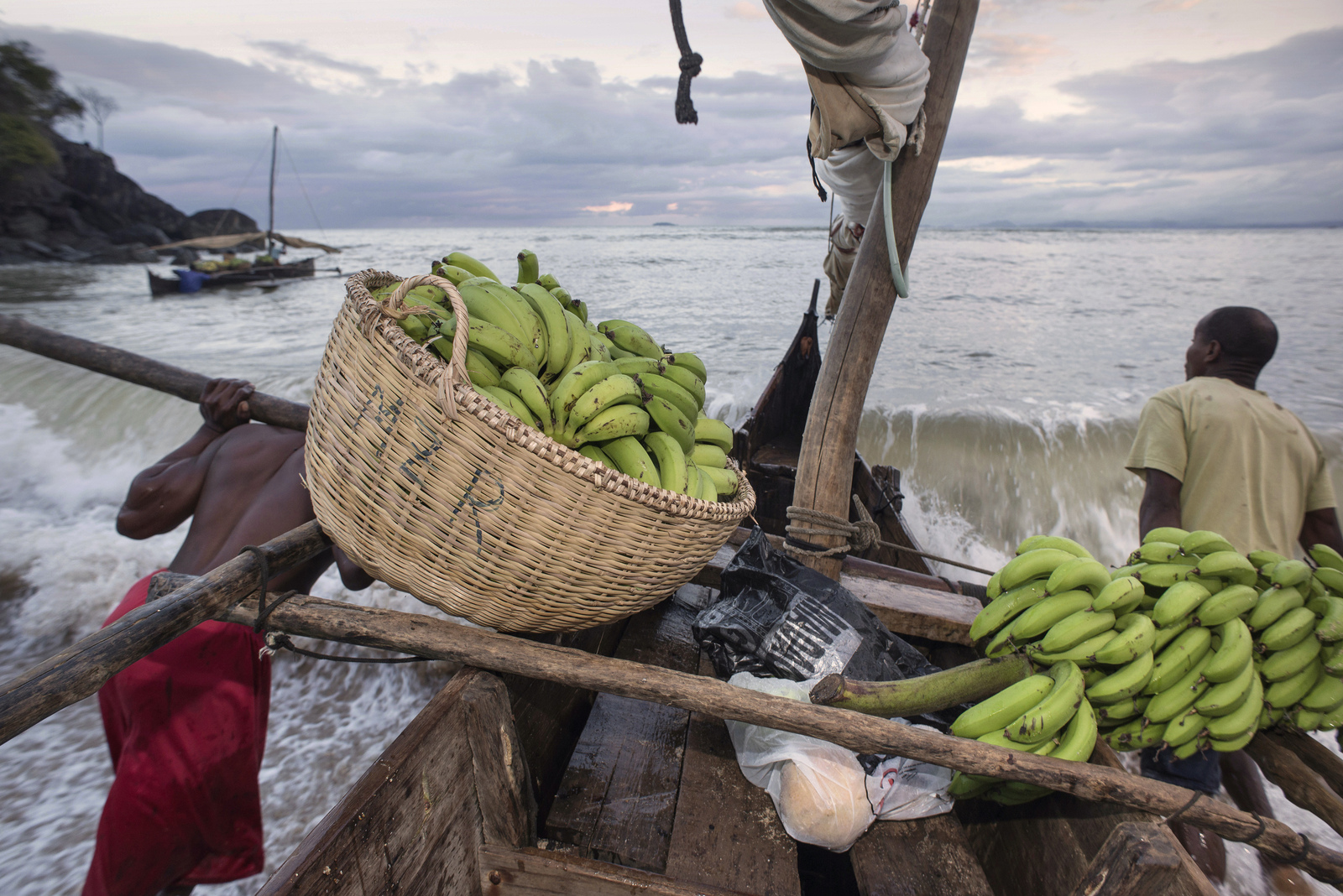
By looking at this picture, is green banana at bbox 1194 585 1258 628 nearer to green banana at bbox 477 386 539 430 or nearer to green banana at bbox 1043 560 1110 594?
green banana at bbox 1043 560 1110 594

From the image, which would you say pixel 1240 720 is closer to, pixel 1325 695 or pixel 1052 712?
pixel 1325 695

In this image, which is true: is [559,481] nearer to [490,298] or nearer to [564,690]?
[490,298]

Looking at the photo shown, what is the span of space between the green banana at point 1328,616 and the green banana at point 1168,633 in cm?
32

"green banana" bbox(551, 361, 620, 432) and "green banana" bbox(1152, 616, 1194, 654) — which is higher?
"green banana" bbox(551, 361, 620, 432)

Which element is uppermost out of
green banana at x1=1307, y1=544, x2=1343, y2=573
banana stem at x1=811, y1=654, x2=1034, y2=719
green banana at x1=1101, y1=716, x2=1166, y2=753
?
green banana at x1=1307, y1=544, x2=1343, y2=573

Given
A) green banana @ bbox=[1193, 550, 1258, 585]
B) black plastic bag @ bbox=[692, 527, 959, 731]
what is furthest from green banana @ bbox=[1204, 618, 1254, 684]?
black plastic bag @ bbox=[692, 527, 959, 731]

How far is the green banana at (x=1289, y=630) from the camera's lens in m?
1.54

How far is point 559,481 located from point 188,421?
28.7 feet

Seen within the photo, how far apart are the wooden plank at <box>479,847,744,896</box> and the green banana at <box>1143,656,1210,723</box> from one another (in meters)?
1.15

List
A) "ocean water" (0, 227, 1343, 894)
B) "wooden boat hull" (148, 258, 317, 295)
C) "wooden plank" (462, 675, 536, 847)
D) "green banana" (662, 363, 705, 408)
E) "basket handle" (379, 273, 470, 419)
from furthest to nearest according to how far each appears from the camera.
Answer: "wooden boat hull" (148, 258, 317, 295) < "ocean water" (0, 227, 1343, 894) < "green banana" (662, 363, 705, 408) < "wooden plank" (462, 675, 536, 847) < "basket handle" (379, 273, 470, 419)

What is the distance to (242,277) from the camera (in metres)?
23.8

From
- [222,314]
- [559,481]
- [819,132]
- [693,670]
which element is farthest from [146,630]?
[222,314]

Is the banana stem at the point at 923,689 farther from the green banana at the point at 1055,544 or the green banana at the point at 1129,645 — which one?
the green banana at the point at 1055,544

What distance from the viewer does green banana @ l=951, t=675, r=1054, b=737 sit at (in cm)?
138
